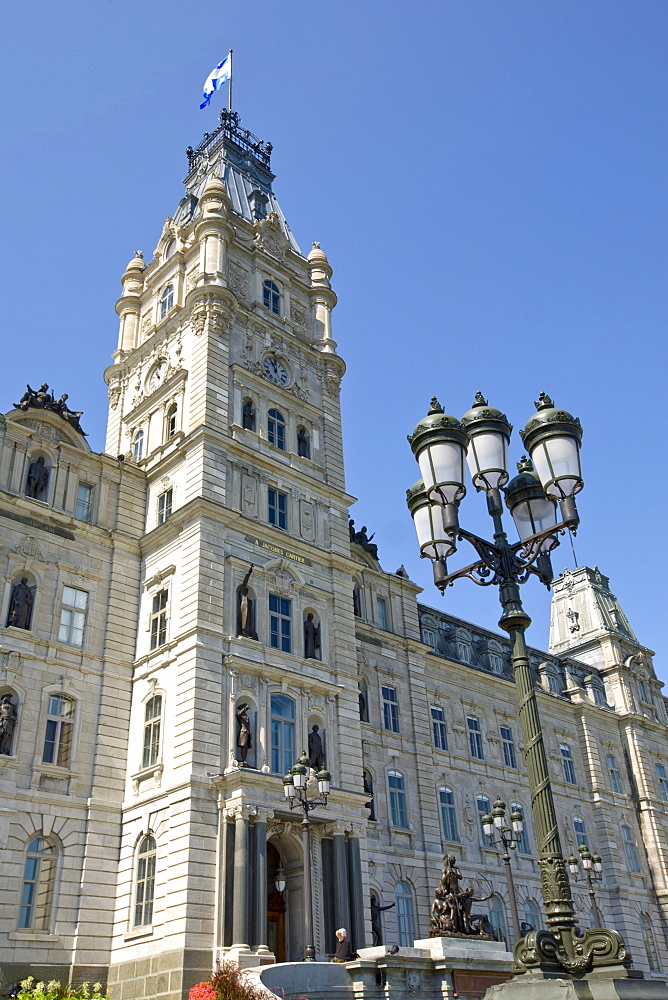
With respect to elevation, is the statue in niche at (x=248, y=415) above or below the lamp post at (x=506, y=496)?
above

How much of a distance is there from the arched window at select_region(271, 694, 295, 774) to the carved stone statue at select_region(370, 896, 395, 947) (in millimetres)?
7668

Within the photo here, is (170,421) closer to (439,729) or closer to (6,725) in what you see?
(6,725)

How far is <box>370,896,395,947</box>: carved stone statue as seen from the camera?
110ft

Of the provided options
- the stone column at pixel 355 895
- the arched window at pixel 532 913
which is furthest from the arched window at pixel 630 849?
the stone column at pixel 355 895

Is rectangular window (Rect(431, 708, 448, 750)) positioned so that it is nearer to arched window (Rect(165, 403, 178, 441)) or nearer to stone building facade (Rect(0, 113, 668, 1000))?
stone building facade (Rect(0, 113, 668, 1000))

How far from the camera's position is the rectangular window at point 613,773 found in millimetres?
52906

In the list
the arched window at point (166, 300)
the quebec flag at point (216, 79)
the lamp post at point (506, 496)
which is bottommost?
the lamp post at point (506, 496)

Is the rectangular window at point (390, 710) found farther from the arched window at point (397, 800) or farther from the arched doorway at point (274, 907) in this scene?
the arched doorway at point (274, 907)

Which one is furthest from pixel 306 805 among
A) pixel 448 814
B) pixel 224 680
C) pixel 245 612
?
pixel 448 814

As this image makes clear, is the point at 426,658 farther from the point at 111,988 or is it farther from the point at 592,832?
the point at 111,988

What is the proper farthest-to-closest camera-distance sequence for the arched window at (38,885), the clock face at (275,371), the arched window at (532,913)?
the arched window at (532,913), the clock face at (275,371), the arched window at (38,885)

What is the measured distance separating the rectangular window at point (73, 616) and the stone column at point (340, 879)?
11.1 meters

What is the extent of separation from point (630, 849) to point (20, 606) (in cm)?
3822

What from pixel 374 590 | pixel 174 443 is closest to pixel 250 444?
pixel 174 443
